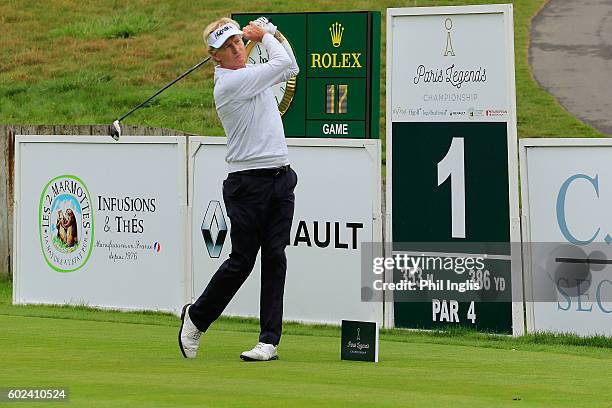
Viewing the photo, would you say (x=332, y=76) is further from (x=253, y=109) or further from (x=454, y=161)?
(x=253, y=109)

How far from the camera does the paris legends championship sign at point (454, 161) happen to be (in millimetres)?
9984

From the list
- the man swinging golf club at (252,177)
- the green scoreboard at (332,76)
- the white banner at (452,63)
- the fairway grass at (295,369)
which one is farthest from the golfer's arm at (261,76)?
the green scoreboard at (332,76)

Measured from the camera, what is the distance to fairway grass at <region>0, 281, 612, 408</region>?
→ 20.0 ft

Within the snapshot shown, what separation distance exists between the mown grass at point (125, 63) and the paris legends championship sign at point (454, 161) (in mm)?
10495

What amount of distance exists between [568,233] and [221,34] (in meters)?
3.27

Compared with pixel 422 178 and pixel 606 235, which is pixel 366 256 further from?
pixel 606 235

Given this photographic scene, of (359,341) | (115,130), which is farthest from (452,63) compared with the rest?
(359,341)

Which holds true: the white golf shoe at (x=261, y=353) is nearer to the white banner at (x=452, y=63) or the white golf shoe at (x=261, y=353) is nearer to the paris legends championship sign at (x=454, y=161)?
the paris legends championship sign at (x=454, y=161)

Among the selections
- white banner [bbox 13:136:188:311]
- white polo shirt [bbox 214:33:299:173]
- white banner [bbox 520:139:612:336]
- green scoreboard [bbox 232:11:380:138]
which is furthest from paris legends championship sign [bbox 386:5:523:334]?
white polo shirt [bbox 214:33:299:173]

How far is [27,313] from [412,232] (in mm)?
3138

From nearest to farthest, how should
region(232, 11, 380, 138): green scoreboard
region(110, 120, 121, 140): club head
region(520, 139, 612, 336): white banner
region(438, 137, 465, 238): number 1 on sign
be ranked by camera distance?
region(520, 139, 612, 336): white banner < region(438, 137, 465, 238): number 1 on sign < region(110, 120, 121, 140): club head < region(232, 11, 380, 138): green scoreboard

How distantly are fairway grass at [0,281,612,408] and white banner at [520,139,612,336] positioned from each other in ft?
0.76
